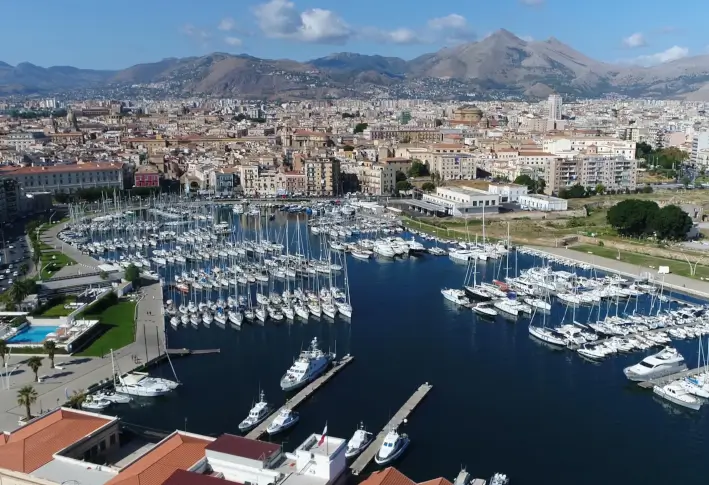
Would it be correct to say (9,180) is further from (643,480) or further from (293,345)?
(643,480)

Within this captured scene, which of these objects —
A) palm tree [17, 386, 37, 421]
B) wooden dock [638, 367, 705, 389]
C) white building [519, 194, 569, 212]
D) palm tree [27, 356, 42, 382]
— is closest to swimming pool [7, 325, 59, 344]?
palm tree [27, 356, 42, 382]

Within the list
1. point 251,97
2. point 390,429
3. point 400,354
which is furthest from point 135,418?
point 251,97

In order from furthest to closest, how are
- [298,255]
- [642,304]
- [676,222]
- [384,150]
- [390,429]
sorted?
[384,150]
[676,222]
[298,255]
[642,304]
[390,429]

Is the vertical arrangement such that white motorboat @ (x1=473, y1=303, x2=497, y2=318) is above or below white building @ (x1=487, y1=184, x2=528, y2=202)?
below

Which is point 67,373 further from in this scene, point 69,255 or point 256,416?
point 69,255

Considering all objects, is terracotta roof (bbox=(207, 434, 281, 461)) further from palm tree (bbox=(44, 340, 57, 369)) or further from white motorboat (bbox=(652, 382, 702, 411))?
white motorboat (bbox=(652, 382, 702, 411))

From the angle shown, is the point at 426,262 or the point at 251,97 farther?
the point at 251,97
